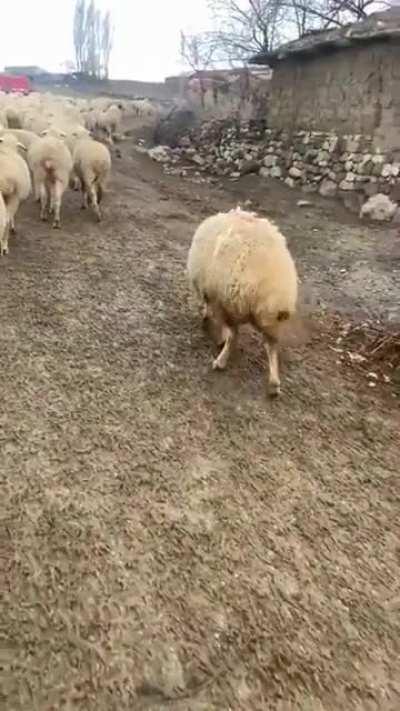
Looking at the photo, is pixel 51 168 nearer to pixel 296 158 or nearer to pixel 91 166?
pixel 91 166

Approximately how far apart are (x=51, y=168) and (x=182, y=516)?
4998mm

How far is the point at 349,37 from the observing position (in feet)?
31.3

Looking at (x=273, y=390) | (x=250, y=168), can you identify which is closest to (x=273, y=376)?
(x=273, y=390)

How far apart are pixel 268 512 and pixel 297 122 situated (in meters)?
10.0

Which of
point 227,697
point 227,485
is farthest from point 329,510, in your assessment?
point 227,697

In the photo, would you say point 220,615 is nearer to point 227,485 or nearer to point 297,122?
point 227,485

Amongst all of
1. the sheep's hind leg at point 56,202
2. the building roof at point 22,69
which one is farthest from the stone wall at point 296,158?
the building roof at point 22,69

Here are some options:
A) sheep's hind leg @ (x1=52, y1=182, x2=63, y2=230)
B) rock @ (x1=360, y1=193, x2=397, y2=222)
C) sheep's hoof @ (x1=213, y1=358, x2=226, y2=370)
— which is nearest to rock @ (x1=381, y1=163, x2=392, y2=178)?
rock @ (x1=360, y1=193, x2=397, y2=222)

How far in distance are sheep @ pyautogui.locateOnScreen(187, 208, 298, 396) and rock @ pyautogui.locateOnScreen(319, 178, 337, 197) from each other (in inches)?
243

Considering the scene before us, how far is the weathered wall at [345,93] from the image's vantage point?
30.1 ft

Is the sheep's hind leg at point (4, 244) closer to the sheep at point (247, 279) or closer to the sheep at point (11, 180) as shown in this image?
the sheep at point (11, 180)

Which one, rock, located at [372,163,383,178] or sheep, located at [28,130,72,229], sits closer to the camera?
sheep, located at [28,130,72,229]

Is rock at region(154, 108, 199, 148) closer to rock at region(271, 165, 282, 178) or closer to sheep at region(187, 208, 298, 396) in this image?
rock at region(271, 165, 282, 178)

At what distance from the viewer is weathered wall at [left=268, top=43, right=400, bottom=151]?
9.18 meters
